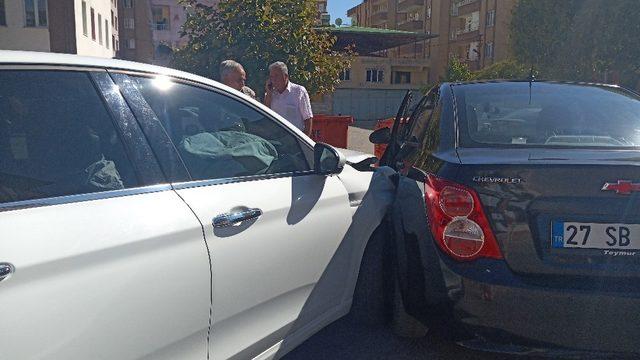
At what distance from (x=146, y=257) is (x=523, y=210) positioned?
1635 mm

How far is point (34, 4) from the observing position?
17656mm

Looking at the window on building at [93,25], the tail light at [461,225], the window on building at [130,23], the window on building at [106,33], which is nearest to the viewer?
the tail light at [461,225]

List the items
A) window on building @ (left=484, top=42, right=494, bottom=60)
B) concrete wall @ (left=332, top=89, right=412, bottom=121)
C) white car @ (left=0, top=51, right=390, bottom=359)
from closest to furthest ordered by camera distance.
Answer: white car @ (left=0, top=51, right=390, bottom=359) < concrete wall @ (left=332, top=89, right=412, bottom=121) < window on building @ (left=484, top=42, right=494, bottom=60)

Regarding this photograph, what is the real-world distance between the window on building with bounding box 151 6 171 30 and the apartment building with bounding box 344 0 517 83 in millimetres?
20006

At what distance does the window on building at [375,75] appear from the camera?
46.3m

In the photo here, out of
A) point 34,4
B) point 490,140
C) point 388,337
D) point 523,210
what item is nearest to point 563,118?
point 490,140

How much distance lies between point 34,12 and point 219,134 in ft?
60.7

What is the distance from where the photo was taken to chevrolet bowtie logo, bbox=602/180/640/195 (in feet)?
7.57

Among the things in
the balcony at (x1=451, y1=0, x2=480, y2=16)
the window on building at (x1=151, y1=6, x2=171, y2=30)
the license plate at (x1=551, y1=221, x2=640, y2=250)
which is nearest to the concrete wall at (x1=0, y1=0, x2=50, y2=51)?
the license plate at (x1=551, y1=221, x2=640, y2=250)

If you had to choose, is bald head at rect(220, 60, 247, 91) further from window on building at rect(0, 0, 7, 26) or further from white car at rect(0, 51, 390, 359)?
window on building at rect(0, 0, 7, 26)

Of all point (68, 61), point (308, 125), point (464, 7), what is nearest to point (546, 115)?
point (68, 61)

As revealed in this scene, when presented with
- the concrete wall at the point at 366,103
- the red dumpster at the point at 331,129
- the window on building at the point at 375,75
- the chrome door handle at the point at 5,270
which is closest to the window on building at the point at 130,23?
the window on building at the point at 375,75

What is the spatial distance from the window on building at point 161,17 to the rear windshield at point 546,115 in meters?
52.1

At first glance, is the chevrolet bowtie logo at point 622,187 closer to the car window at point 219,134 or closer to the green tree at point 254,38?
the car window at point 219,134
